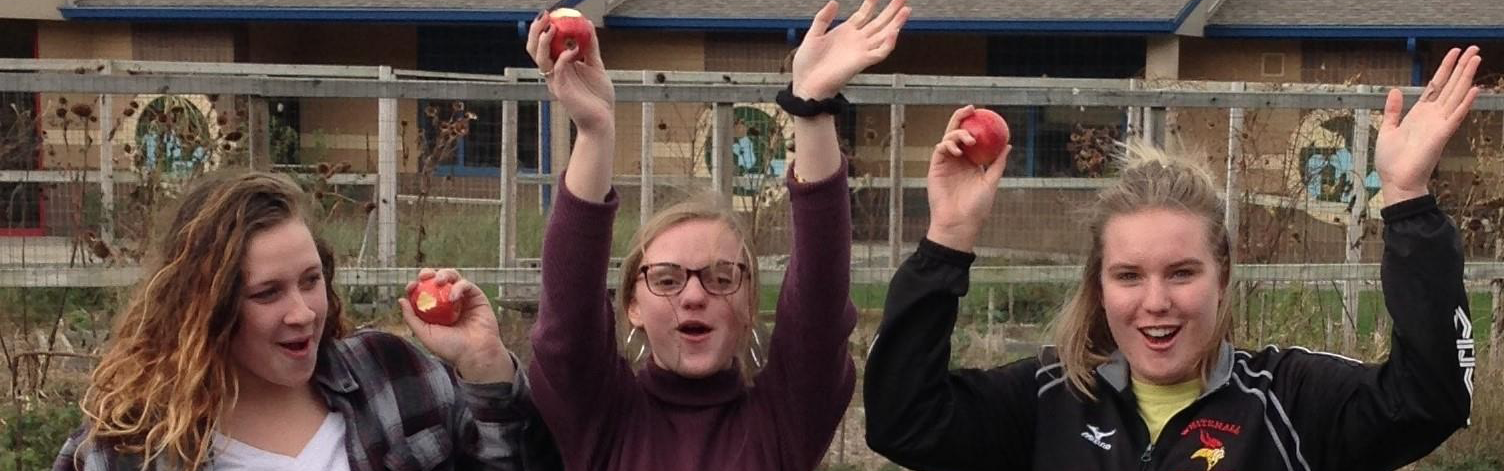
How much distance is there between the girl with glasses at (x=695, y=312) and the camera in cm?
291

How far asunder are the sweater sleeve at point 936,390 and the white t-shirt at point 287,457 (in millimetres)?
919

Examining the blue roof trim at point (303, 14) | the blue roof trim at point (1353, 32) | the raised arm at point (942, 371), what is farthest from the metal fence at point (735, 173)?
the blue roof trim at point (303, 14)

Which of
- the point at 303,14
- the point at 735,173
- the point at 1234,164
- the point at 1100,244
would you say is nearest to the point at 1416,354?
the point at 1100,244

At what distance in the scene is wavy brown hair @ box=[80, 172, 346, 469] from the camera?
2936 mm

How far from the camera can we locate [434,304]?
3.16m

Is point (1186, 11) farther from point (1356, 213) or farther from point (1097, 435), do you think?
point (1097, 435)

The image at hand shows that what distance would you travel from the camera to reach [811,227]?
9.59 feet

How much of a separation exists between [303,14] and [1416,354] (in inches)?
687

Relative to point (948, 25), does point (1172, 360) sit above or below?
below

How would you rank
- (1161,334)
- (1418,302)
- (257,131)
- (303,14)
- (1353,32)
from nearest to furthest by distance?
(1418,302) < (1161,334) < (257,131) < (1353,32) < (303,14)

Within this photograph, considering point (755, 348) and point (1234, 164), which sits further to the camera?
point (1234, 164)

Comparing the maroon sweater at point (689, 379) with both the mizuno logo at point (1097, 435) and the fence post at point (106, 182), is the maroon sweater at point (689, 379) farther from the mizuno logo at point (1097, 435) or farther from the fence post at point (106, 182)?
the fence post at point (106, 182)

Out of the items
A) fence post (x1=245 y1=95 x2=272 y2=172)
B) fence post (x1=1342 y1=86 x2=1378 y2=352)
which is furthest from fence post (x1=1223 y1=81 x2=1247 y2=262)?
fence post (x1=245 y1=95 x2=272 y2=172)

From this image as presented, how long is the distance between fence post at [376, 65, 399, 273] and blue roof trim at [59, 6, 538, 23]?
11815 mm
